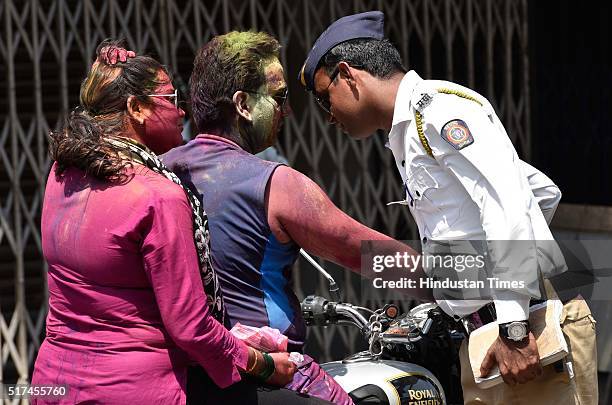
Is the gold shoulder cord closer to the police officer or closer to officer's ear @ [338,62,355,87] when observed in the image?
the police officer

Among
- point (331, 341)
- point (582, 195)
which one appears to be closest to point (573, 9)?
point (582, 195)

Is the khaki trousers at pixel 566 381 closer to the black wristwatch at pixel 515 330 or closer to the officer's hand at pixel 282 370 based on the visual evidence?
the black wristwatch at pixel 515 330

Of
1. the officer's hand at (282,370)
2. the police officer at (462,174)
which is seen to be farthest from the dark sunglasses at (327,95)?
the officer's hand at (282,370)

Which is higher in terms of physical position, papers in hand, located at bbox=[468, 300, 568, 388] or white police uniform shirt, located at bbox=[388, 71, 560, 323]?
white police uniform shirt, located at bbox=[388, 71, 560, 323]

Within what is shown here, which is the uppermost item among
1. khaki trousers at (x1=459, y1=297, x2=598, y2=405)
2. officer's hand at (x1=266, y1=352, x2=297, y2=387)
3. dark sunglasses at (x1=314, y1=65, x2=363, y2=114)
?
dark sunglasses at (x1=314, y1=65, x2=363, y2=114)

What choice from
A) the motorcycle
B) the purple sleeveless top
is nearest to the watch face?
the motorcycle

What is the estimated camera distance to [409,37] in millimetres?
6648

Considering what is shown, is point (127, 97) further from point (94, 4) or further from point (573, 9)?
point (573, 9)

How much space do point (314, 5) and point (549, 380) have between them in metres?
3.92

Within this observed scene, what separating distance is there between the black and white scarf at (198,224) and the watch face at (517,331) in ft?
2.35

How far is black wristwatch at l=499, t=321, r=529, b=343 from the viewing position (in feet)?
8.71

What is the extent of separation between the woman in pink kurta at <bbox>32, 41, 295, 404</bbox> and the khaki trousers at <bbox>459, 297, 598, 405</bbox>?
1.95 ft

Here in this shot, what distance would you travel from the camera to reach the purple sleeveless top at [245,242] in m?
2.75

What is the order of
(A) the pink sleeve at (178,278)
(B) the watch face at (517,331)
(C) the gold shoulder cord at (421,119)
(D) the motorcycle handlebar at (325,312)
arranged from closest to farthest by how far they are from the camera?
1. (A) the pink sleeve at (178,278)
2. (B) the watch face at (517,331)
3. (C) the gold shoulder cord at (421,119)
4. (D) the motorcycle handlebar at (325,312)
